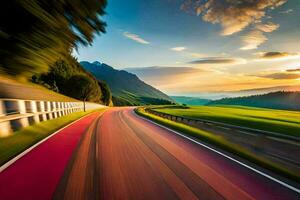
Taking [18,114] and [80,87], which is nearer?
[18,114]

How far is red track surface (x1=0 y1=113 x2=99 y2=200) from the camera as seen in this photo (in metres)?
5.20

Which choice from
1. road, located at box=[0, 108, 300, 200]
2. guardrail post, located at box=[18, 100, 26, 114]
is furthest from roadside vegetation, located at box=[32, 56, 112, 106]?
road, located at box=[0, 108, 300, 200]

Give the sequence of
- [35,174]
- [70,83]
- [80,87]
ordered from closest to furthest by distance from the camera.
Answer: [35,174] → [80,87] → [70,83]

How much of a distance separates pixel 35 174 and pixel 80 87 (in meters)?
72.0

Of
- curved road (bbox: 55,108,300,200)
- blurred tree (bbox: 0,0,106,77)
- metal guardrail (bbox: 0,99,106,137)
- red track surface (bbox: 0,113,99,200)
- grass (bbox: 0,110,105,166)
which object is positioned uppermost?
blurred tree (bbox: 0,0,106,77)

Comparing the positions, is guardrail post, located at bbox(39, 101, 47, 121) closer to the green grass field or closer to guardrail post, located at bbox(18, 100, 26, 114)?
guardrail post, located at bbox(18, 100, 26, 114)

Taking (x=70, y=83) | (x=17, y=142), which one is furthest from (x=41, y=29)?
(x=70, y=83)

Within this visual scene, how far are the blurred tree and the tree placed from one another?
2564 inches

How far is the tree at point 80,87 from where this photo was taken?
7619cm

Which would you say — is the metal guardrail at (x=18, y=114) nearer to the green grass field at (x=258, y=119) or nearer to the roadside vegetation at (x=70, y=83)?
the green grass field at (x=258, y=119)

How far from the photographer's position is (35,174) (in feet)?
21.5

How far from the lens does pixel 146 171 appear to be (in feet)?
22.3

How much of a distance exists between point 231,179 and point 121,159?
10.9 ft

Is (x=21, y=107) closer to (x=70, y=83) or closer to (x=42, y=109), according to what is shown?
(x=42, y=109)
